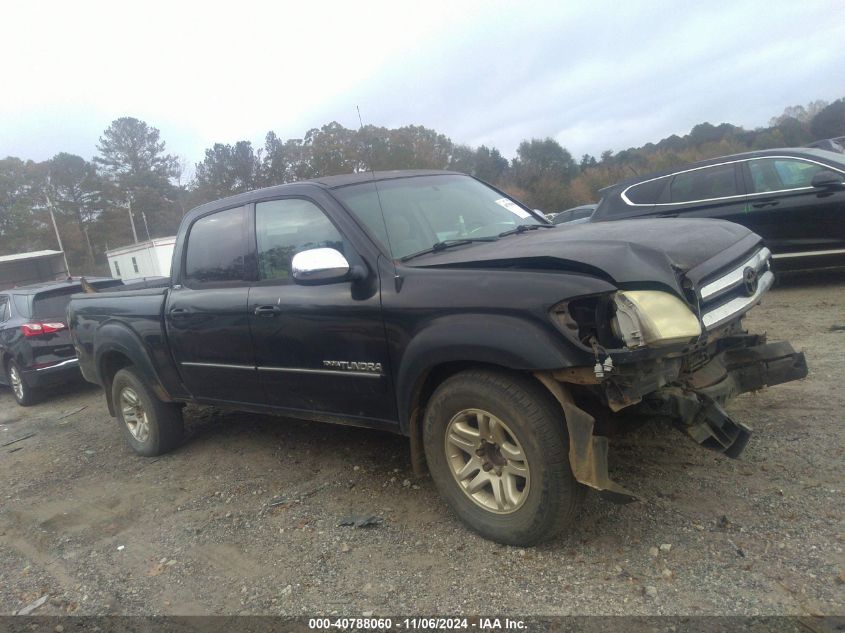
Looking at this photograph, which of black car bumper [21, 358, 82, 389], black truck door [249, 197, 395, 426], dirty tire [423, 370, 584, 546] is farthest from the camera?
black car bumper [21, 358, 82, 389]

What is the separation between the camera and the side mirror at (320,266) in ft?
10.9

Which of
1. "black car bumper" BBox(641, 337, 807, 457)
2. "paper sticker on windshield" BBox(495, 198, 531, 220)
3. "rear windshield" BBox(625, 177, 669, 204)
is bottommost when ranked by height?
"black car bumper" BBox(641, 337, 807, 457)

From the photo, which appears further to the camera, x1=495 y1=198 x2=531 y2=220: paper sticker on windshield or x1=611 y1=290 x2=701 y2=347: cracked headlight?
x1=495 y1=198 x2=531 y2=220: paper sticker on windshield

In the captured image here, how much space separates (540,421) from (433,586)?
0.91 metres

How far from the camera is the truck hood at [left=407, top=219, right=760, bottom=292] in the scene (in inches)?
108

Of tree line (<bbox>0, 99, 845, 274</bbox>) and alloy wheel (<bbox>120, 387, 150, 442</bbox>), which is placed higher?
tree line (<bbox>0, 99, 845, 274</bbox>)

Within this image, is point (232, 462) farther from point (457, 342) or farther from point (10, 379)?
point (10, 379)

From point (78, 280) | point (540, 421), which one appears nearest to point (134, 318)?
point (540, 421)

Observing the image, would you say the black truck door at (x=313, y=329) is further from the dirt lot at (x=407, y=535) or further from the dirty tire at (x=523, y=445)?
the dirt lot at (x=407, y=535)

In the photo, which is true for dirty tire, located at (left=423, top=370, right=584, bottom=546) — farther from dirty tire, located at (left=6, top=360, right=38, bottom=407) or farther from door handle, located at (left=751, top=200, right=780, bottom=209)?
dirty tire, located at (left=6, top=360, right=38, bottom=407)

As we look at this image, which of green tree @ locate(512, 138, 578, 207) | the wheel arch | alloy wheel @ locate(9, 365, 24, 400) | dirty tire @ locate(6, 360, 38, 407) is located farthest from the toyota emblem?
green tree @ locate(512, 138, 578, 207)

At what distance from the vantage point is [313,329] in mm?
3699

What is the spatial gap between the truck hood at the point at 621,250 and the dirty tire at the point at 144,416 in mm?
3031

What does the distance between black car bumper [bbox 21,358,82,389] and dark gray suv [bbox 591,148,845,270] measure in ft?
24.6
